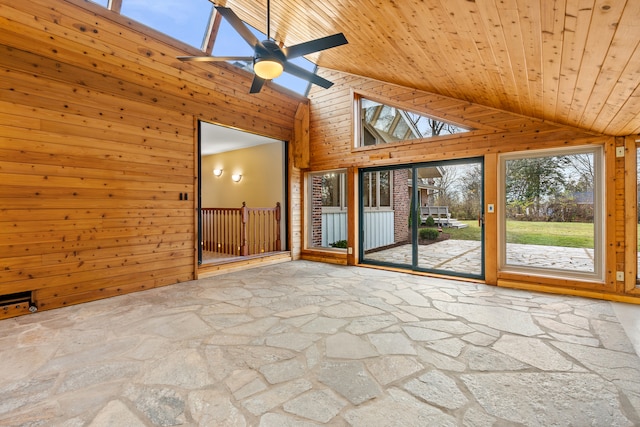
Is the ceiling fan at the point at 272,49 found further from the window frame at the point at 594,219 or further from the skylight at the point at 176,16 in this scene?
the window frame at the point at 594,219

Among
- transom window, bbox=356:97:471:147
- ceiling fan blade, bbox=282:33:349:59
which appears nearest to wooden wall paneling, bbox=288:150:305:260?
transom window, bbox=356:97:471:147

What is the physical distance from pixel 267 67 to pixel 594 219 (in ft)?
15.7

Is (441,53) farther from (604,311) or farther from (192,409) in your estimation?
(192,409)

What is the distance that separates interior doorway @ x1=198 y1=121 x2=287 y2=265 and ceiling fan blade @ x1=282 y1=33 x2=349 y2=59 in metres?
3.26

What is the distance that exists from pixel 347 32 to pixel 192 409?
13.9 feet

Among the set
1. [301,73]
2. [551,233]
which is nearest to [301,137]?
[301,73]

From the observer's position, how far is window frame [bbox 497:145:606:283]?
13.0 ft

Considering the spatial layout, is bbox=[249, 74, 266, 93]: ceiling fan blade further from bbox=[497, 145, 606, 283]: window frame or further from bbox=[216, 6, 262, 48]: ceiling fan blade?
bbox=[497, 145, 606, 283]: window frame

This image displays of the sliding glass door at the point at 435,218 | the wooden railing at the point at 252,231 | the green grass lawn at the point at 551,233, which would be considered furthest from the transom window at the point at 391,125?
the wooden railing at the point at 252,231

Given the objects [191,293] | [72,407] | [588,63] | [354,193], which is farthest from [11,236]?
[588,63]

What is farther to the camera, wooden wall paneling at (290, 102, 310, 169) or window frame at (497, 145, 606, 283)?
wooden wall paneling at (290, 102, 310, 169)

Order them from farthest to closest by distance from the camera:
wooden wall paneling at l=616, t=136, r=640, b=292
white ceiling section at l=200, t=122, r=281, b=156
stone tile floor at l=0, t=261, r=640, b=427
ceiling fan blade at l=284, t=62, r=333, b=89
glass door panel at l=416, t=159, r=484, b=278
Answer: white ceiling section at l=200, t=122, r=281, b=156 < glass door panel at l=416, t=159, r=484, b=278 < wooden wall paneling at l=616, t=136, r=640, b=292 < ceiling fan blade at l=284, t=62, r=333, b=89 < stone tile floor at l=0, t=261, r=640, b=427

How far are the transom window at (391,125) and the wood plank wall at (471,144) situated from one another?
→ 0.17 metres

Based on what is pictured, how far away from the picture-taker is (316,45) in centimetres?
314
